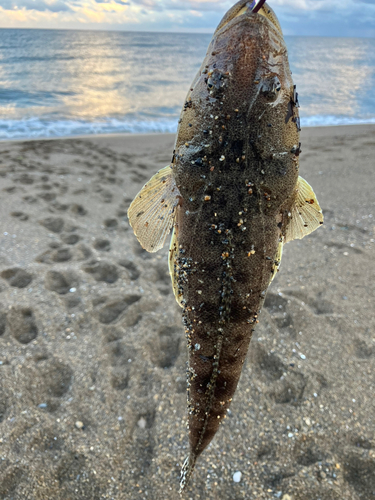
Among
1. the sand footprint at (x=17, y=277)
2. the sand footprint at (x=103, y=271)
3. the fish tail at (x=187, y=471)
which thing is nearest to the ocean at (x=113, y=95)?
the sand footprint at (x=17, y=277)

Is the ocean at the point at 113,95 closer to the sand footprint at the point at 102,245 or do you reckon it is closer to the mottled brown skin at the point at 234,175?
the sand footprint at the point at 102,245

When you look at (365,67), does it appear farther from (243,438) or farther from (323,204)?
(243,438)

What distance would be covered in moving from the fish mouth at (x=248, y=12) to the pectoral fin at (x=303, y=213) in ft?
3.24

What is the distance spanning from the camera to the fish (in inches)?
70.9

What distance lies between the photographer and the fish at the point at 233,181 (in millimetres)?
1800

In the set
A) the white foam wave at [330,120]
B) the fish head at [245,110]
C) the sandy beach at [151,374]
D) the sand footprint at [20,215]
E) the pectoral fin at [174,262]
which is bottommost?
the sandy beach at [151,374]

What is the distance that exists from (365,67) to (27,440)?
45.0 metres

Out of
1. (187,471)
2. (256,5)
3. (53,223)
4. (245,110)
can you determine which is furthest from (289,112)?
(53,223)

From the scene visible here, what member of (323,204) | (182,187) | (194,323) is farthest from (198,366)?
(323,204)

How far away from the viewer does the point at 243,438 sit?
3238 millimetres

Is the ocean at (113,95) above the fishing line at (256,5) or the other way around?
the other way around

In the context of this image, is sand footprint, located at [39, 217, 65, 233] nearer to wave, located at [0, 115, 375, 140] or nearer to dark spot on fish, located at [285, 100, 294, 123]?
dark spot on fish, located at [285, 100, 294, 123]

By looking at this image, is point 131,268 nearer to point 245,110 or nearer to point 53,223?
point 53,223

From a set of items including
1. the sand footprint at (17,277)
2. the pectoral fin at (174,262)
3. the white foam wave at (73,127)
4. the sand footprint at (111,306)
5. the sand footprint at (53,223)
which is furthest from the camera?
the white foam wave at (73,127)
